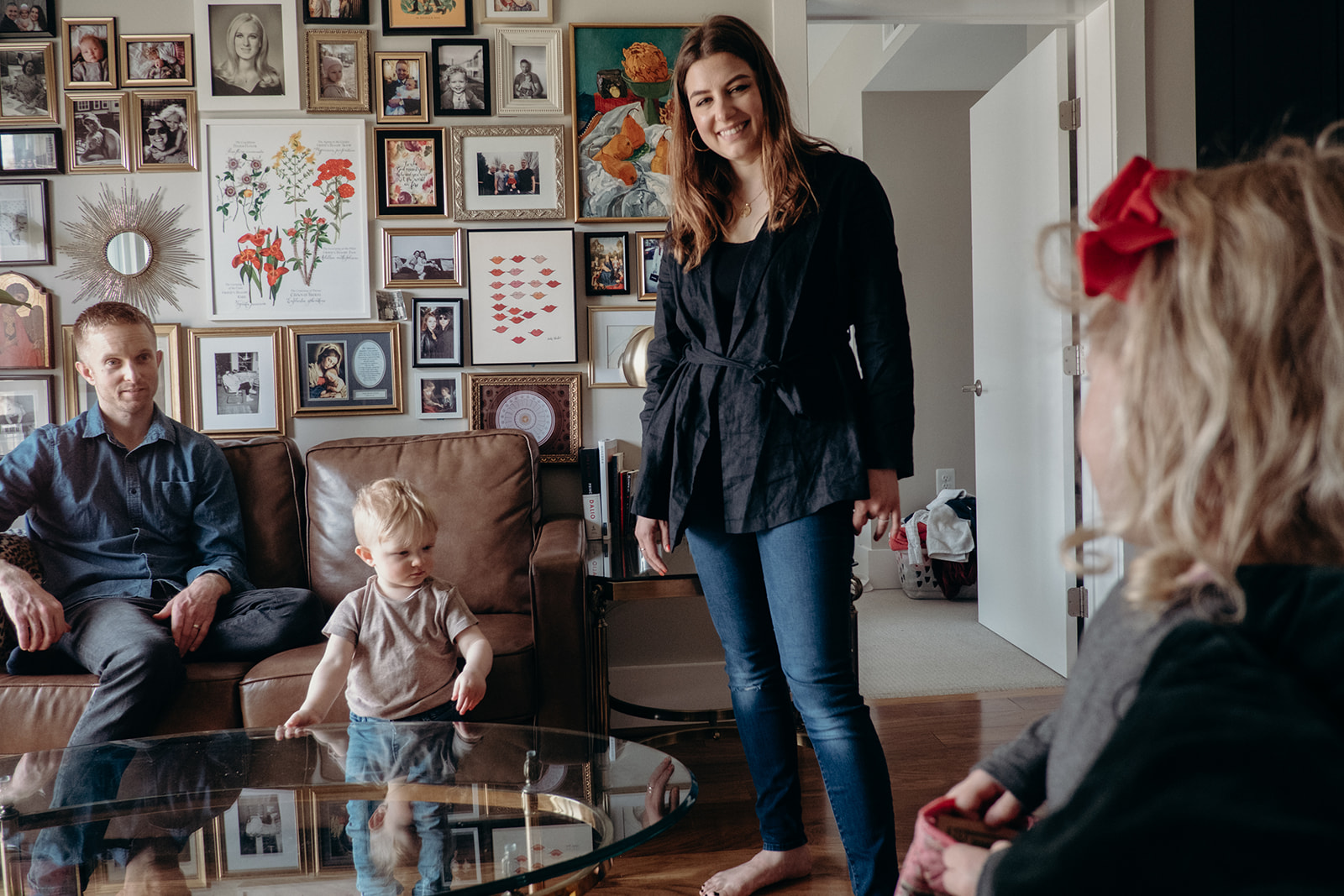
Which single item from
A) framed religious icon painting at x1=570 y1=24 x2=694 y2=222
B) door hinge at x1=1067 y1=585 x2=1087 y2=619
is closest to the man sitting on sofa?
framed religious icon painting at x1=570 y1=24 x2=694 y2=222

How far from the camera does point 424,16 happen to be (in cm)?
261

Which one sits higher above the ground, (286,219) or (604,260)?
(286,219)

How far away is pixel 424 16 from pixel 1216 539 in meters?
2.62

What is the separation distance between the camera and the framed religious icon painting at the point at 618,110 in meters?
2.63

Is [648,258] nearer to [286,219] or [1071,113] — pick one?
[286,219]

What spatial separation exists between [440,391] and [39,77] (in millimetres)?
1400

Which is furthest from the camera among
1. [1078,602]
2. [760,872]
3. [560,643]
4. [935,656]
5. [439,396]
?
[935,656]

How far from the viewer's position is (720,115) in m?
1.48

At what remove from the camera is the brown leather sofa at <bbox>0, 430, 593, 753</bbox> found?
1.95 metres

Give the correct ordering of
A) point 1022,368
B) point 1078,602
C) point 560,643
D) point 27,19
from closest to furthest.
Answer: point 560,643 < point 27,19 < point 1078,602 < point 1022,368

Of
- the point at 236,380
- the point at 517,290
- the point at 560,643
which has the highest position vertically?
the point at 517,290

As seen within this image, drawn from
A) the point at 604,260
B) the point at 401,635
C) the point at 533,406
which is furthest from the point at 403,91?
the point at 401,635

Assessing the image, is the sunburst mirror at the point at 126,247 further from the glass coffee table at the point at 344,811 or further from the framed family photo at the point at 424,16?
the glass coffee table at the point at 344,811

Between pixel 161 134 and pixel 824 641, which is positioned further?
pixel 161 134
